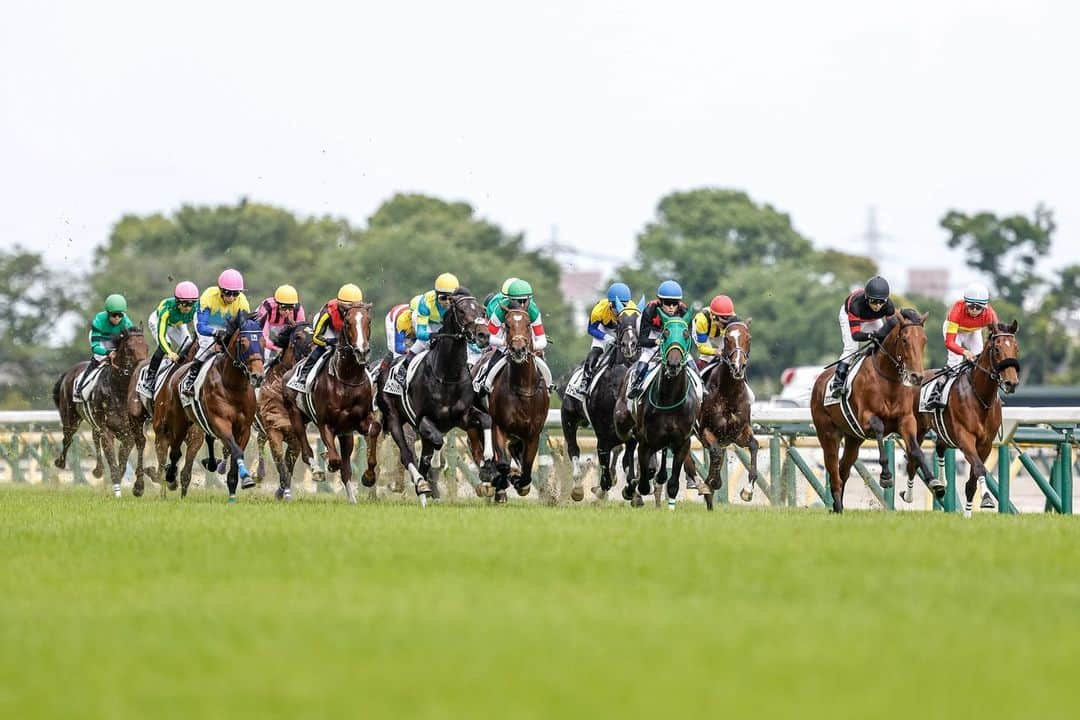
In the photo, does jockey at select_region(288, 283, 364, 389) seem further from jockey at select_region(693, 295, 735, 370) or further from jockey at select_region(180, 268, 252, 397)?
jockey at select_region(693, 295, 735, 370)

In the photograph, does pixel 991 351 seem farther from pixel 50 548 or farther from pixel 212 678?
pixel 212 678

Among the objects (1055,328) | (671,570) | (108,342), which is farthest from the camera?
(1055,328)

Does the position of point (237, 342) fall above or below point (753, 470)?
above

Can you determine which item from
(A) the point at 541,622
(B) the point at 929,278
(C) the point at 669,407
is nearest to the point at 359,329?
(C) the point at 669,407

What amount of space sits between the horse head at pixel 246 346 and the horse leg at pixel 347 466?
115 centimetres

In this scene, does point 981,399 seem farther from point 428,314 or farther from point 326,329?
point 326,329

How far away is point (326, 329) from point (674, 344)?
4.41 meters

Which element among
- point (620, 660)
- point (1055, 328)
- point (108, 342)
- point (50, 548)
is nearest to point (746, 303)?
point (1055, 328)

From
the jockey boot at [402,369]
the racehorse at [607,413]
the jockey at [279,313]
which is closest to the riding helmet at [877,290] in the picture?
the racehorse at [607,413]

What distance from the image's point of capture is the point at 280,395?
21.3 m

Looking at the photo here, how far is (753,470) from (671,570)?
Answer: 10.6 metres

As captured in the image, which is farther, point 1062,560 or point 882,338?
point 882,338

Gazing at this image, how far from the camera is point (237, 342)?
1923 centimetres

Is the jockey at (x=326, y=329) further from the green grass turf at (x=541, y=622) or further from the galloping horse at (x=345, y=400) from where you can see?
the green grass turf at (x=541, y=622)
